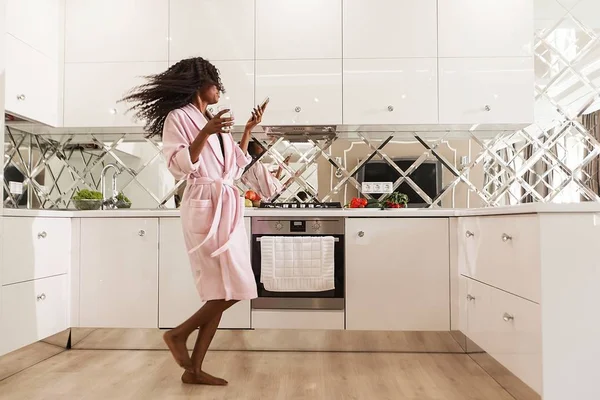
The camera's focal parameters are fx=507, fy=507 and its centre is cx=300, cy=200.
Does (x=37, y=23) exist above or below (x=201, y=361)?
above

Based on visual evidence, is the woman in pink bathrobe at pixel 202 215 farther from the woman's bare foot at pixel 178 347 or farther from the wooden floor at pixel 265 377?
the wooden floor at pixel 265 377

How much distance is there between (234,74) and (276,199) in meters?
0.84

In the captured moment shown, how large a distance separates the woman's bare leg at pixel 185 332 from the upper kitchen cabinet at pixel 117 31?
1.68m

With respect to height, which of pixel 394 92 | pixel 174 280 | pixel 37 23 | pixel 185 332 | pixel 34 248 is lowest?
pixel 185 332

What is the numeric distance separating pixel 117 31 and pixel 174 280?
159cm

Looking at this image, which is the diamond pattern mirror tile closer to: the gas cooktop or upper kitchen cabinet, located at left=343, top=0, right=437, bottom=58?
the gas cooktop

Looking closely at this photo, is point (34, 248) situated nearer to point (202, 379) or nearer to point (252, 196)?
point (202, 379)

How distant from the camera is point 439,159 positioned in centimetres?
332

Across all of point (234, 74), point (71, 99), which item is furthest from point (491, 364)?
point (71, 99)

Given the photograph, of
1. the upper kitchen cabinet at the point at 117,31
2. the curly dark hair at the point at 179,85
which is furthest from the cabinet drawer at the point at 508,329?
the upper kitchen cabinet at the point at 117,31

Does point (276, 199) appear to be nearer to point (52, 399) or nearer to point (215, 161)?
point (215, 161)

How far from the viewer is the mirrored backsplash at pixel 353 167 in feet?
10.6

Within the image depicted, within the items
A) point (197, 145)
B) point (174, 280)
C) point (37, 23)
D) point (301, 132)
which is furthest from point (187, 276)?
point (37, 23)

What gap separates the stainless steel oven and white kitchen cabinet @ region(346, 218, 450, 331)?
5 centimetres
